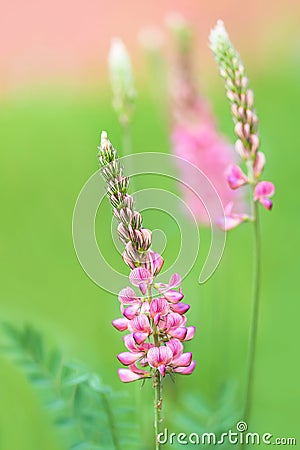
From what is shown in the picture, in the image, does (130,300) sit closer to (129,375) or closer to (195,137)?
(129,375)

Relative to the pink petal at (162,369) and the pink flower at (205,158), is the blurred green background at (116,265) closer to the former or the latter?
the pink flower at (205,158)

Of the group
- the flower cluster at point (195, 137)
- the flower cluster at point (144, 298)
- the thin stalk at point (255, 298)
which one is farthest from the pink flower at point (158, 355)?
the flower cluster at point (195, 137)

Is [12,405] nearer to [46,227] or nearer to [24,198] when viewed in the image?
[46,227]

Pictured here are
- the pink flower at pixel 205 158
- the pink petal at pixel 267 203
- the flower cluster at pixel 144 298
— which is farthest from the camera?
the pink flower at pixel 205 158

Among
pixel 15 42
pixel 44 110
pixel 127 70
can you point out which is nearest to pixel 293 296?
pixel 127 70

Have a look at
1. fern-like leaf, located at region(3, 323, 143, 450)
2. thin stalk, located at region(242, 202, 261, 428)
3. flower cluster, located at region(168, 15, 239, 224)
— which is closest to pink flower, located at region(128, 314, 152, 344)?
thin stalk, located at region(242, 202, 261, 428)

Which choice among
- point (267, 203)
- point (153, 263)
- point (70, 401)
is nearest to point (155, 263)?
point (153, 263)
